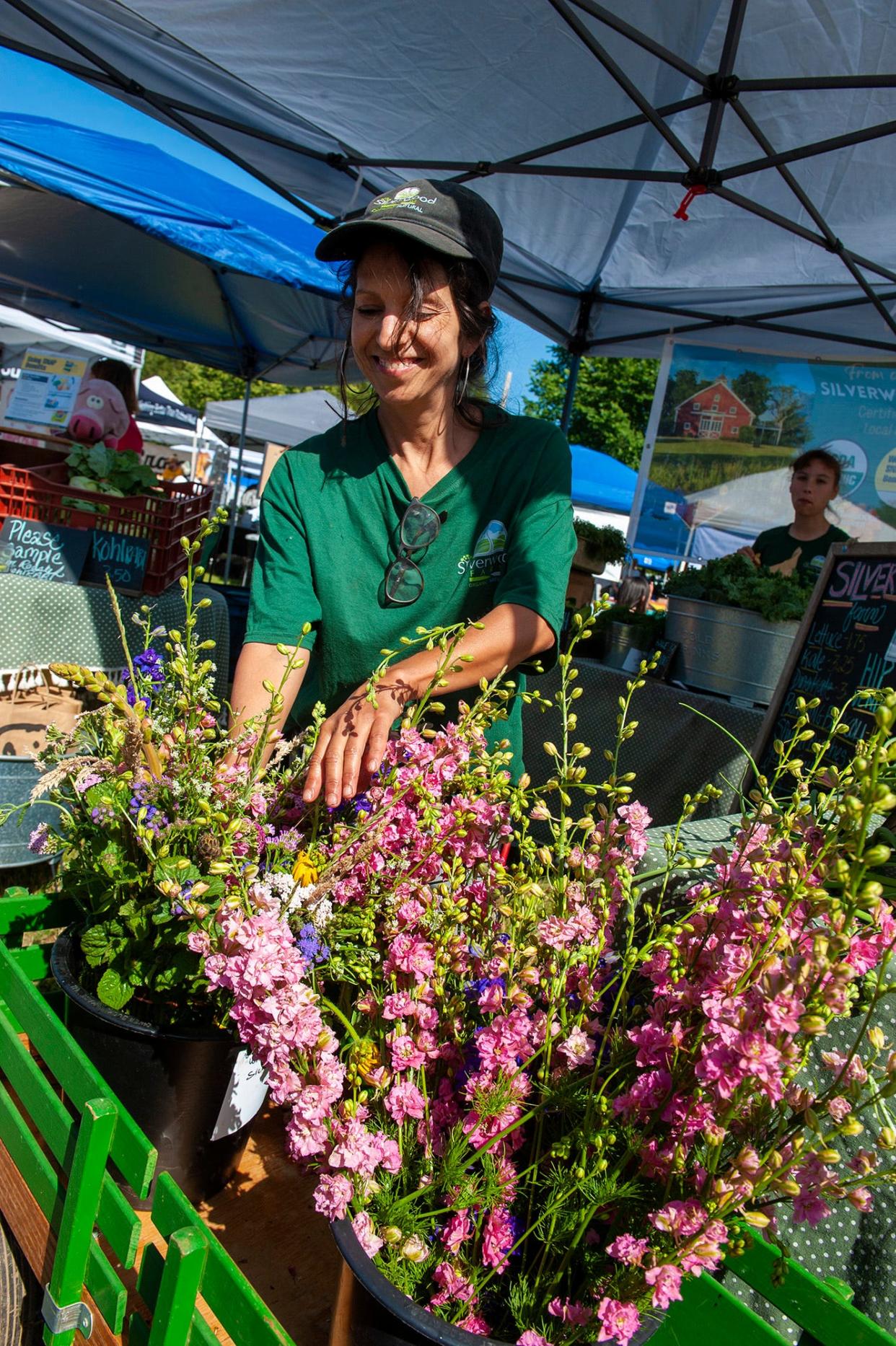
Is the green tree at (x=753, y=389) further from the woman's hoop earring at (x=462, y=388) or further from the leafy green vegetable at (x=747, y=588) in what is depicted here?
the woman's hoop earring at (x=462, y=388)

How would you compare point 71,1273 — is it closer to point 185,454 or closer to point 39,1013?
point 39,1013

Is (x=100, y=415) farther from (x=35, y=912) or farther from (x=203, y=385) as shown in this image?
(x=203, y=385)

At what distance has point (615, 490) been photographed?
16.7m

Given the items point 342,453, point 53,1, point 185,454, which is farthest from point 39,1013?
point 185,454

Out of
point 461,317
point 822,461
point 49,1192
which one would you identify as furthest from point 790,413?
point 49,1192

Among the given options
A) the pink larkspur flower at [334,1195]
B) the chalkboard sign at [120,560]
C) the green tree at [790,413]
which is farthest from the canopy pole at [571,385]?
the pink larkspur flower at [334,1195]

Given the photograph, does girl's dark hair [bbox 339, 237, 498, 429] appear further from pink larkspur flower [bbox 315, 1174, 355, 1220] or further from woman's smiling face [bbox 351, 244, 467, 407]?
pink larkspur flower [bbox 315, 1174, 355, 1220]

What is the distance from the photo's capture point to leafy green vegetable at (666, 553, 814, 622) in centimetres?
282

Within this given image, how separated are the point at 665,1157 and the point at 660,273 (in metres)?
5.15

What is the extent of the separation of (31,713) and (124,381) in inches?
121

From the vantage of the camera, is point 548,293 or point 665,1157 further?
point 548,293

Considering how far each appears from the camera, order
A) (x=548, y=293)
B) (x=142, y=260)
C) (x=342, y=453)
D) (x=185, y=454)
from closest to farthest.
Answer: (x=342, y=453)
(x=548, y=293)
(x=142, y=260)
(x=185, y=454)

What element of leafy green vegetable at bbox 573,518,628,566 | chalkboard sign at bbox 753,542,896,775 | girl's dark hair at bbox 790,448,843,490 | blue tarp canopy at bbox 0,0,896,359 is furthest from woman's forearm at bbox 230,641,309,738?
girl's dark hair at bbox 790,448,843,490

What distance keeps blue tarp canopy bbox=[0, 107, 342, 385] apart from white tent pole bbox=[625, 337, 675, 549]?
210 centimetres
